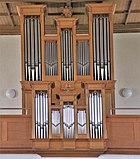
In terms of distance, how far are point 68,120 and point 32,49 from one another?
203 cm

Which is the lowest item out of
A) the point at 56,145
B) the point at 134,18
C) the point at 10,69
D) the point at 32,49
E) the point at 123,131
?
the point at 56,145

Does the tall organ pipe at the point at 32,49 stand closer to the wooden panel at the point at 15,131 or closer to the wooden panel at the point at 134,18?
the wooden panel at the point at 15,131

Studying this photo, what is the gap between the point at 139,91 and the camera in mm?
13438

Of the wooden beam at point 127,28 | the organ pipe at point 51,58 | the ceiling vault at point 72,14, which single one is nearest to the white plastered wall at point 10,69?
the ceiling vault at point 72,14

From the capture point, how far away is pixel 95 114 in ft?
33.9

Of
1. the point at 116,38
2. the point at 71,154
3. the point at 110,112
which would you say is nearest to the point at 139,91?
the point at 116,38

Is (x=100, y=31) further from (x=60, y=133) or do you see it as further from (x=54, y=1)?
(x=60, y=133)

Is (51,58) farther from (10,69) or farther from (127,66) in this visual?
(127,66)

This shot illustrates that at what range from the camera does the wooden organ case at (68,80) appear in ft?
33.6

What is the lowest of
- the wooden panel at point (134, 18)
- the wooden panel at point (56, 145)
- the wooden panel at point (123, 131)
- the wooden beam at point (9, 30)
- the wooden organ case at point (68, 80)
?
the wooden panel at point (56, 145)

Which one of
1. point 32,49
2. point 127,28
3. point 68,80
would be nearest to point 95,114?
point 68,80

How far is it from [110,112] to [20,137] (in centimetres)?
233

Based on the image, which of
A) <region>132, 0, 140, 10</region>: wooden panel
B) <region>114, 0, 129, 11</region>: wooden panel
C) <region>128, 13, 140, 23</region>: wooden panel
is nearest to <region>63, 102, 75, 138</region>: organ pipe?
<region>114, 0, 129, 11</region>: wooden panel

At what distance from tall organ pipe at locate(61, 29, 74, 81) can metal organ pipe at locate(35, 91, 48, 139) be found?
0.71 metres
